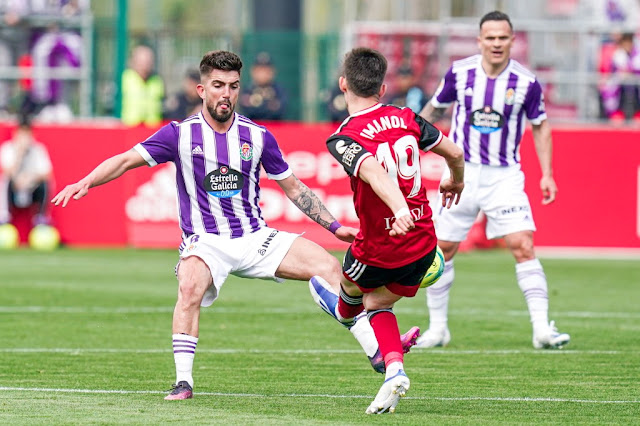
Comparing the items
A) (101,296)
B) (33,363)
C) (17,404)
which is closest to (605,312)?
(101,296)

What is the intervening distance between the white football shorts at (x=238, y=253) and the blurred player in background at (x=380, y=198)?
2.80 feet

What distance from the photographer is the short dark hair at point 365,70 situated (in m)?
6.86

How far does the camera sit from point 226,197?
26.0 ft

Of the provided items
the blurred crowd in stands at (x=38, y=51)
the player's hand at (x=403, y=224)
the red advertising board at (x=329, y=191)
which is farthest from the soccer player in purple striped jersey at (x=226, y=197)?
the blurred crowd in stands at (x=38, y=51)

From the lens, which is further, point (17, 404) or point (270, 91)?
point (270, 91)

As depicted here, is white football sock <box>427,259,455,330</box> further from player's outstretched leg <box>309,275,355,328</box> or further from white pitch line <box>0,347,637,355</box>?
player's outstretched leg <box>309,275,355,328</box>

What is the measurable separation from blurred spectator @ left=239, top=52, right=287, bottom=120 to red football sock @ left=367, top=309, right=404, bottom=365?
12.5 meters

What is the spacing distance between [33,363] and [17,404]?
→ 1751 millimetres

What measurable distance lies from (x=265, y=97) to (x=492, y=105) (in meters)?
9.69

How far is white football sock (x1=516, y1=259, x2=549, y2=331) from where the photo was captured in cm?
989

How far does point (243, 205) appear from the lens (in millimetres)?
7980

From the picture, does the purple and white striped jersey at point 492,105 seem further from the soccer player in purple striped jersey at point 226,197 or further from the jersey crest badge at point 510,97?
the soccer player in purple striped jersey at point 226,197

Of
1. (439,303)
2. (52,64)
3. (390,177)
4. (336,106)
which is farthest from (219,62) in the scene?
(52,64)

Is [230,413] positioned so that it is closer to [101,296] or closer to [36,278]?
[101,296]
